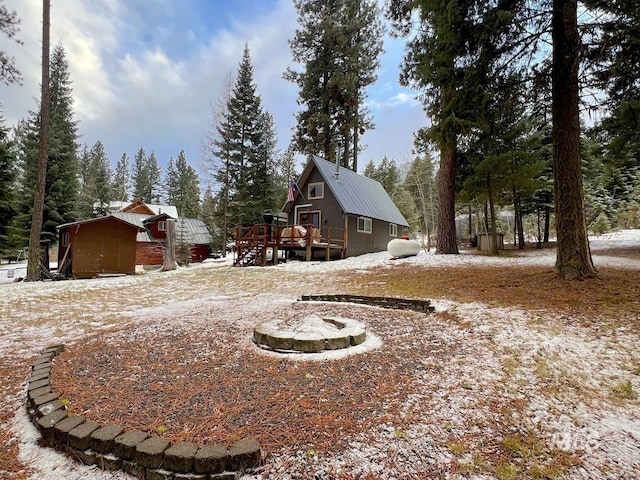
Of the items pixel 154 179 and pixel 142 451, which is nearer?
pixel 142 451

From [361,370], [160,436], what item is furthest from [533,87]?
[160,436]

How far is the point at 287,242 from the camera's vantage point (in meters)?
15.2

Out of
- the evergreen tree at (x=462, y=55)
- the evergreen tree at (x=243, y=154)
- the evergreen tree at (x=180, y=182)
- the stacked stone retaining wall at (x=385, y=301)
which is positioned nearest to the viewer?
the stacked stone retaining wall at (x=385, y=301)

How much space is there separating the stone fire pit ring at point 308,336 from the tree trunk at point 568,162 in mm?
4858

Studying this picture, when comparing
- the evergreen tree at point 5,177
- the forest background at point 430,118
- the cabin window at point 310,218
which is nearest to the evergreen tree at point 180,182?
the forest background at point 430,118

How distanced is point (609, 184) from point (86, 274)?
2981cm

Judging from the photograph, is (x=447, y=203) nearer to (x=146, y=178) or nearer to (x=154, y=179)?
(x=146, y=178)

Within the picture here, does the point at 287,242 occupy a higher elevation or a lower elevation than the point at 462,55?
lower

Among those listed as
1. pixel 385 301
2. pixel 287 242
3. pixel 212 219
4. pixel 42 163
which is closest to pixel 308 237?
pixel 287 242

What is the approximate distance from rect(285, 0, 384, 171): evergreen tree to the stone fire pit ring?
1750 cm

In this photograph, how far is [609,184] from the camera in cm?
1950

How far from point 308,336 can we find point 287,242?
11.5m

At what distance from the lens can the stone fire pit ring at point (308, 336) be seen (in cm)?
369

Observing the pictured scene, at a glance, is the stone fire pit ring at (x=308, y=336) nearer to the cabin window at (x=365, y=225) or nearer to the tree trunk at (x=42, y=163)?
the tree trunk at (x=42, y=163)
